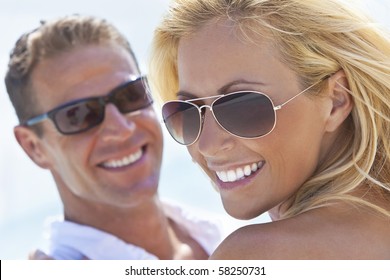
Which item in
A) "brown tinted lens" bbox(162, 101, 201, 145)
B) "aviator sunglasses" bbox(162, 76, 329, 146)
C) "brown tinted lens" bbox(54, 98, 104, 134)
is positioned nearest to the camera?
"aviator sunglasses" bbox(162, 76, 329, 146)

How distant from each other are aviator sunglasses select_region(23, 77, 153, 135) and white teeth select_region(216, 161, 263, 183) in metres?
1.39

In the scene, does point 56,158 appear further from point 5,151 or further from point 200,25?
point 5,151

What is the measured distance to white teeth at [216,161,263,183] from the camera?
2.04 metres

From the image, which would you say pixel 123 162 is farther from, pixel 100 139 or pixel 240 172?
pixel 240 172

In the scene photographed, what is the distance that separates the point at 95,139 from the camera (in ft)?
11.4

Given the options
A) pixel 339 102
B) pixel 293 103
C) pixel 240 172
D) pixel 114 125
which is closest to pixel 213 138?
pixel 240 172

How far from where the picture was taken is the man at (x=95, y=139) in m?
3.43

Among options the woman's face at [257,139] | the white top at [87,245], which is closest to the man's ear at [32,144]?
the white top at [87,245]

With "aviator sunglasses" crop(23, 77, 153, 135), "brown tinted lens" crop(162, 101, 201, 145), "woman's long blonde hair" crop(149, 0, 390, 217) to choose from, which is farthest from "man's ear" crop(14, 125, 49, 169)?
"woman's long blonde hair" crop(149, 0, 390, 217)

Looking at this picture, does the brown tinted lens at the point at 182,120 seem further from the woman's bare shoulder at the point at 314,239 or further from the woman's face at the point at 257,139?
the woman's bare shoulder at the point at 314,239

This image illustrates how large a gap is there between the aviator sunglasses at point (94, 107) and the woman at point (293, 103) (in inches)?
53.8

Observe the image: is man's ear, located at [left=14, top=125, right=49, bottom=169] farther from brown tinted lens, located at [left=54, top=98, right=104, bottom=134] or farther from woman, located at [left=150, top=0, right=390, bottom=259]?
woman, located at [left=150, top=0, right=390, bottom=259]

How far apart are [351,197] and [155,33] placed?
38.5 inches

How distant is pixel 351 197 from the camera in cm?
187
